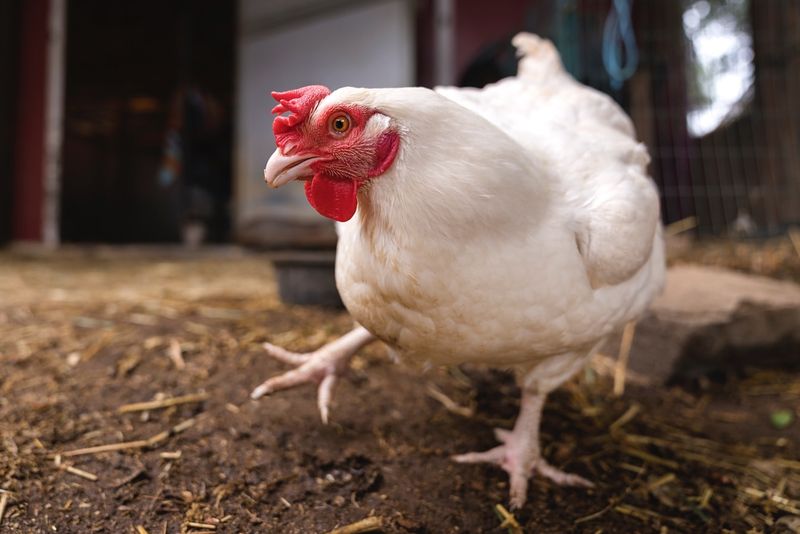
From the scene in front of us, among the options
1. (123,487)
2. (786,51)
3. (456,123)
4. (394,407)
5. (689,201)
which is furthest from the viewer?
(689,201)

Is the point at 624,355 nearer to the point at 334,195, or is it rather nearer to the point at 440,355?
the point at 440,355

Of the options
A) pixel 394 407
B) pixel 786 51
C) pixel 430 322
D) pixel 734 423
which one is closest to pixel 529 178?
pixel 430 322

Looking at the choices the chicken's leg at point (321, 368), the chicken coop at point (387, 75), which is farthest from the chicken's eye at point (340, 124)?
the chicken coop at point (387, 75)

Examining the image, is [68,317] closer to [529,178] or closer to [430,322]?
[430,322]

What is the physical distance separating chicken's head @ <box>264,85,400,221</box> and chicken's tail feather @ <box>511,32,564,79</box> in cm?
125

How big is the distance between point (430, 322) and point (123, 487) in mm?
904

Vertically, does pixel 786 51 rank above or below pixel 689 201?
above

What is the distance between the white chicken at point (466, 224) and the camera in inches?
47.6

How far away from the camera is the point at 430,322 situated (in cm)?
132

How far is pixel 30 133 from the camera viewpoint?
649cm

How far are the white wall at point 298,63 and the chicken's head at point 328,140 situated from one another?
4.31 metres

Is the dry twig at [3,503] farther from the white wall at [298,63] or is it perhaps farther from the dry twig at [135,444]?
the white wall at [298,63]

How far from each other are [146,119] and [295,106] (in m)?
11.5

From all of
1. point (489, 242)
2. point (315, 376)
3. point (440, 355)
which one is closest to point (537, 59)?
point (489, 242)
